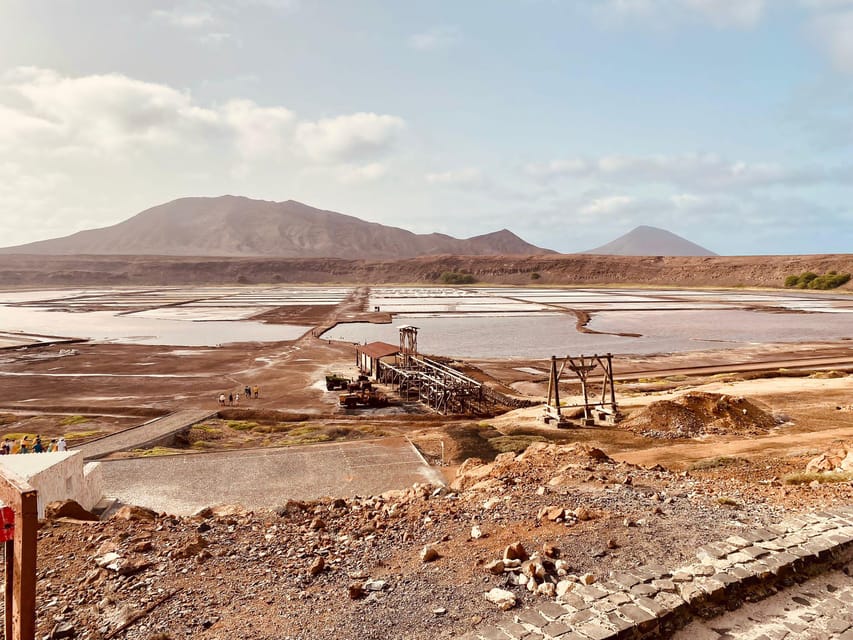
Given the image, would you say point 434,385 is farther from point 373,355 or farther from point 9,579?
point 9,579

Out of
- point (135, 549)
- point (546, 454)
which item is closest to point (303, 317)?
point (546, 454)

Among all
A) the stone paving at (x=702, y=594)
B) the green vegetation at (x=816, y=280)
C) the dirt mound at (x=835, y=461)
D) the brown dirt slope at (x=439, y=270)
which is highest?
the brown dirt slope at (x=439, y=270)

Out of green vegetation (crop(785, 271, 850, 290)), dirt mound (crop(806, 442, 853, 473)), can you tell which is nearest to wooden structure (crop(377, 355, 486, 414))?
dirt mound (crop(806, 442, 853, 473))

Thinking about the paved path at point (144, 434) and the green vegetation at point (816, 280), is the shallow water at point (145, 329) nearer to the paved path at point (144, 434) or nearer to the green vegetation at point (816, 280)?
the paved path at point (144, 434)

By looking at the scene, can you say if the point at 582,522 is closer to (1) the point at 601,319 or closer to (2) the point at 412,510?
(2) the point at 412,510

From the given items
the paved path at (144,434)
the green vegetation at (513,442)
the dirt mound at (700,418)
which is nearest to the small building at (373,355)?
the paved path at (144,434)

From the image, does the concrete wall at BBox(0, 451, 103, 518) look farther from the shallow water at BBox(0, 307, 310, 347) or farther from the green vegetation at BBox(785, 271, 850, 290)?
the green vegetation at BBox(785, 271, 850, 290)
